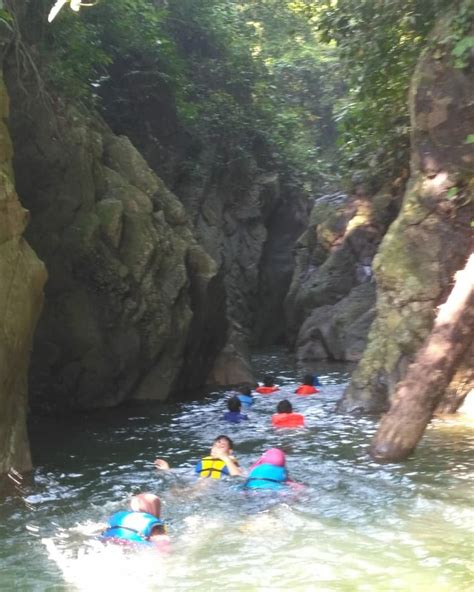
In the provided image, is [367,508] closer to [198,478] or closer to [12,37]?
[198,478]

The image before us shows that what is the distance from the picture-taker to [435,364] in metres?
9.20

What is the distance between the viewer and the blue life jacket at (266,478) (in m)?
9.53

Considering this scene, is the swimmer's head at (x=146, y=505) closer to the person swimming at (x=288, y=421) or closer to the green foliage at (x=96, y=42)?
the person swimming at (x=288, y=421)

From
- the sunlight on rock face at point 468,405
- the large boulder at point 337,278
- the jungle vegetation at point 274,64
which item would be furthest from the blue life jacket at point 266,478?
the large boulder at point 337,278

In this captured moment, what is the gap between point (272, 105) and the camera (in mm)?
31688

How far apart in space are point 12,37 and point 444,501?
400 inches

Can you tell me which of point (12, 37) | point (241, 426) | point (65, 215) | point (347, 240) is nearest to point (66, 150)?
point (65, 215)

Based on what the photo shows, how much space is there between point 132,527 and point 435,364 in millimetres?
3835

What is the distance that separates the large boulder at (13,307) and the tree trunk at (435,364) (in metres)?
4.65

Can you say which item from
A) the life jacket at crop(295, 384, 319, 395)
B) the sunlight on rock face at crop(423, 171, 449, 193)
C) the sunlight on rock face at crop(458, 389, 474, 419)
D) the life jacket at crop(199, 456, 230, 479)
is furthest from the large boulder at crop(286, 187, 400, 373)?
the life jacket at crop(199, 456, 230, 479)

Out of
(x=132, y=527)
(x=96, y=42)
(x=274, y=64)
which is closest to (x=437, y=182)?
(x=96, y=42)

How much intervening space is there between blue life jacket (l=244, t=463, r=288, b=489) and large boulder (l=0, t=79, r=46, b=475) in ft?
9.94

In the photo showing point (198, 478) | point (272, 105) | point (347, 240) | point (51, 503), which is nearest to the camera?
point (51, 503)

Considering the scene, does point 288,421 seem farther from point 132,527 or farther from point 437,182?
point 132,527
